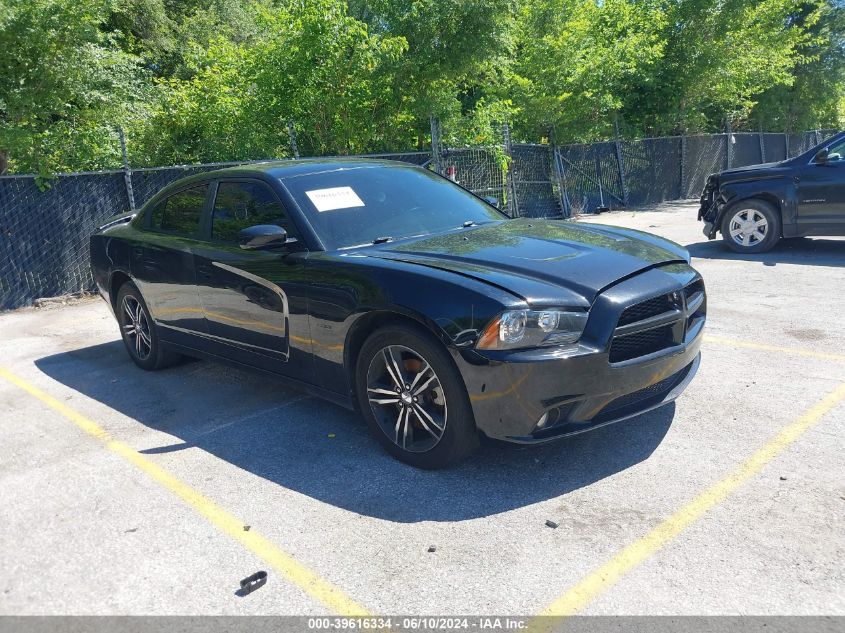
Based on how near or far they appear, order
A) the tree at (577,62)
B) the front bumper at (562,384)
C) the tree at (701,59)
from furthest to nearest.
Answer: the tree at (701,59) < the tree at (577,62) < the front bumper at (562,384)

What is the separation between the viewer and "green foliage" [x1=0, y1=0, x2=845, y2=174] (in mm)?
9367

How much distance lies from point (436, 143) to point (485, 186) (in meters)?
1.89

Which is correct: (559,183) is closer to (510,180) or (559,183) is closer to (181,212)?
(510,180)

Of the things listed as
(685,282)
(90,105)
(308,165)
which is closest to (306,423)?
(308,165)

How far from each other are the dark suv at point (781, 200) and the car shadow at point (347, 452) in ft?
20.4

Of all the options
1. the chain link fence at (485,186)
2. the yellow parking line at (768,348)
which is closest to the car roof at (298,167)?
the yellow parking line at (768,348)

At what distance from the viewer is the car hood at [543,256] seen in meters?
3.54

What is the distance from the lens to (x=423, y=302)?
3.54 meters

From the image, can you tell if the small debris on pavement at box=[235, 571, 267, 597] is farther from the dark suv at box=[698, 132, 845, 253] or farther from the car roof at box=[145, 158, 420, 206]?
the dark suv at box=[698, 132, 845, 253]

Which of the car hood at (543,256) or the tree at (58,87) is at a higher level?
the tree at (58,87)

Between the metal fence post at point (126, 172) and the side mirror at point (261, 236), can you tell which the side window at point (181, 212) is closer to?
the side mirror at point (261, 236)

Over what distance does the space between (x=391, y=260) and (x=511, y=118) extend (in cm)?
1334

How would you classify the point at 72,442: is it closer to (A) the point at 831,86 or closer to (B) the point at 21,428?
(B) the point at 21,428

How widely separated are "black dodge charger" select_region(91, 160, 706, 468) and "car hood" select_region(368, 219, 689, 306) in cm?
1
